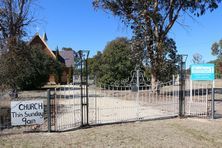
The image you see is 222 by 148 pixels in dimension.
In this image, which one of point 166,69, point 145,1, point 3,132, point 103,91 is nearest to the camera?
point 3,132

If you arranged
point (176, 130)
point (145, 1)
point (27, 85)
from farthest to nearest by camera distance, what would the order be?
point (27, 85) → point (145, 1) → point (176, 130)

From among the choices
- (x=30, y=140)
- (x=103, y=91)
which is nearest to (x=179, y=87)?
(x=103, y=91)

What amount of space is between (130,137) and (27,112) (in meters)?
3.07

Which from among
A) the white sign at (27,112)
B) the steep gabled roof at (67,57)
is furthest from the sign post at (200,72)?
the steep gabled roof at (67,57)

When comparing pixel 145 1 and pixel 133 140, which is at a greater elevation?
pixel 145 1

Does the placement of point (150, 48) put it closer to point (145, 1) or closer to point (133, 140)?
point (145, 1)

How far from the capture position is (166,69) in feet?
87.1

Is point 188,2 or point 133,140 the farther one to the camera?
point 188,2

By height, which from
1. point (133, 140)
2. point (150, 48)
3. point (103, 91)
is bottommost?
point (133, 140)

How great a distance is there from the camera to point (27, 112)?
953cm

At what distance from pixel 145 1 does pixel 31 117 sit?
17.3 metres

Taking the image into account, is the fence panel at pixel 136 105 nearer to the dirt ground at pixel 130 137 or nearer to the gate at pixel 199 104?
the gate at pixel 199 104

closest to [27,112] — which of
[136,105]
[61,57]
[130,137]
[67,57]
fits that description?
[130,137]

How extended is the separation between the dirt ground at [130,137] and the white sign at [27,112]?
17.1 inches
